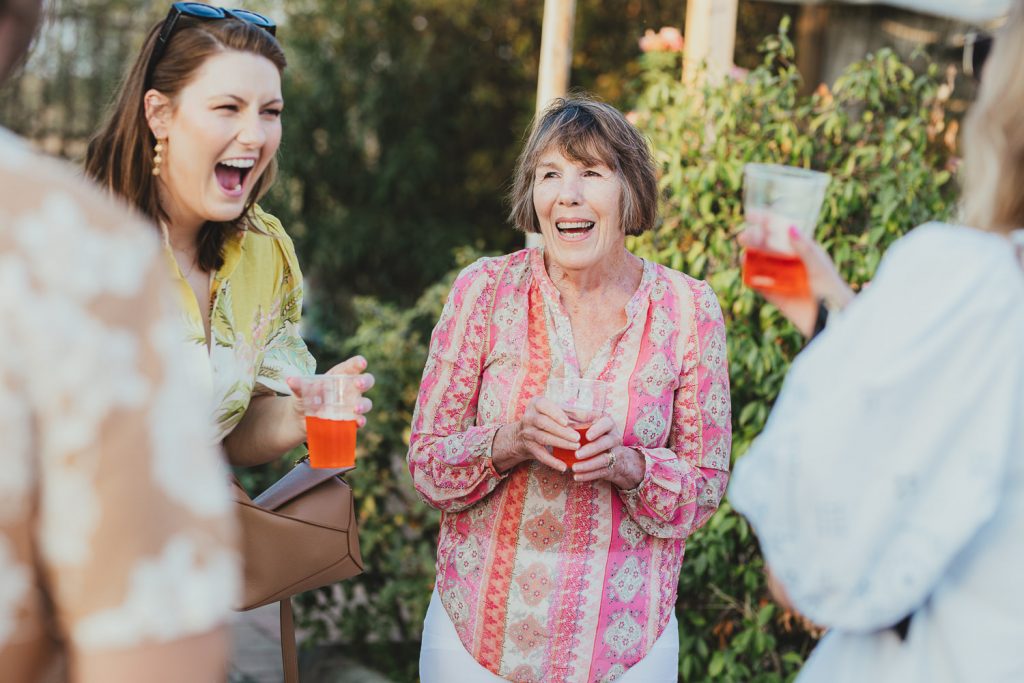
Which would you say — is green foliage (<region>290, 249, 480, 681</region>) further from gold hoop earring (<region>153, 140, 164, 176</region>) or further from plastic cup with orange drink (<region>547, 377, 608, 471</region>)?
gold hoop earring (<region>153, 140, 164, 176</region>)

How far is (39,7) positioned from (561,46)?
4025 mm

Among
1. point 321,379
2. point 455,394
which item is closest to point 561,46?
point 455,394

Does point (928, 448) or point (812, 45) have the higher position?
point (812, 45)

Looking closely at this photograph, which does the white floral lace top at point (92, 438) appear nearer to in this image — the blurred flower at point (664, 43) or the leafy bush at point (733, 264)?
the leafy bush at point (733, 264)

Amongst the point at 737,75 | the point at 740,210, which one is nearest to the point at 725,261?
the point at 740,210

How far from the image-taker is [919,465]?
4.40ft

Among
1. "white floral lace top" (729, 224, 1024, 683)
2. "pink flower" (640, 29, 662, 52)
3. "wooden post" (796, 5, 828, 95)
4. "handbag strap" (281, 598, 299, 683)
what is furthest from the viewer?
"wooden post" (796, 5, 828, 95)

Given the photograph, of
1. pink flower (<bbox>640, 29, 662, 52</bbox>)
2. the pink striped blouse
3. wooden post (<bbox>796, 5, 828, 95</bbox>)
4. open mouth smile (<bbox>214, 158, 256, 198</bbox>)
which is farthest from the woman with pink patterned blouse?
wooden post (<bbox>796, 5, 828, 95</bbox>)

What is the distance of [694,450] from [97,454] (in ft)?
6.39

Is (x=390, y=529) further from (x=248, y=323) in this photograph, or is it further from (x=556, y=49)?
(x=556, y=49)

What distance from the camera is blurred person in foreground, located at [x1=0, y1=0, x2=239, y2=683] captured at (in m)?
0.88

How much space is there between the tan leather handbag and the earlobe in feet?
2.41

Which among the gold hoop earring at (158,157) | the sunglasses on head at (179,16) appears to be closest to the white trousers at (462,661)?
the gold hoop earring at (158,157)

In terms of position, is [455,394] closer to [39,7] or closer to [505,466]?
[505,466]
